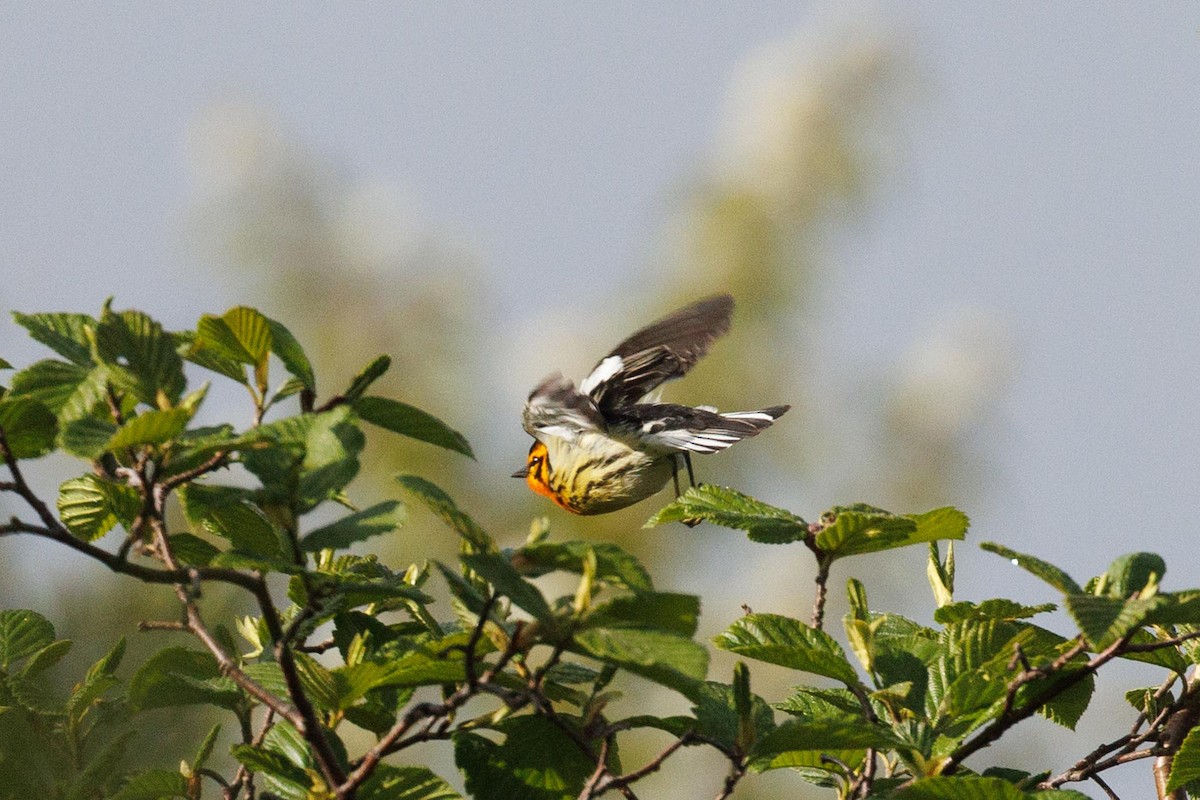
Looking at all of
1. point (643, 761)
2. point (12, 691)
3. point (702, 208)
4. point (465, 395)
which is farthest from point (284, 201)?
point (12, 691)

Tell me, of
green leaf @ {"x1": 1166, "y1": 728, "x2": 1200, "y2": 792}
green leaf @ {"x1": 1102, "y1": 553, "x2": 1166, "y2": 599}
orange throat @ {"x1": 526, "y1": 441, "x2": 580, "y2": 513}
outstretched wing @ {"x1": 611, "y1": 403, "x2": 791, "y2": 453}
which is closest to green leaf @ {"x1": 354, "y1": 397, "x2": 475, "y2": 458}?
green leaf @ {"x1": 1102, "y1": 553, "x2": 1166, "y2": 599}

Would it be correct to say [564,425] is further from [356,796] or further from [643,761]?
[643,761]

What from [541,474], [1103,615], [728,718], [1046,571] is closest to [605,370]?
[541,474]

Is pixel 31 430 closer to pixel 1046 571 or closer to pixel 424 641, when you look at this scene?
pixel 424 641

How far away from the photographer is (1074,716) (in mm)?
1910

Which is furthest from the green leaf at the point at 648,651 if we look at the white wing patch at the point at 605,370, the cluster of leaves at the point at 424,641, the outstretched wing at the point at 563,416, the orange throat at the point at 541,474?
the orange throat at the point at 541,474

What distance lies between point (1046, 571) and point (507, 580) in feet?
2.25

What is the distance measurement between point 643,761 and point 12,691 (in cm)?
593

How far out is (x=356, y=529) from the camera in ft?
4.63

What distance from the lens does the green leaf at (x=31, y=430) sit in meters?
1.55

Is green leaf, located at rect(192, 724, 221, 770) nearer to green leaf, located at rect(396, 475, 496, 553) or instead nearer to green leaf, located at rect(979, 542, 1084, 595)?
green leaf, located at rect(396, 475, 496, 553)

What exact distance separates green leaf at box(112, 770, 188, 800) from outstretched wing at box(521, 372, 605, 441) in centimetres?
120

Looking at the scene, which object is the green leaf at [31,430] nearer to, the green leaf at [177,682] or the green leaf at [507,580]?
the green leaf at [177,682]

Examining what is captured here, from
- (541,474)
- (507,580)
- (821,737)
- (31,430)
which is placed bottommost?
(541,474)
